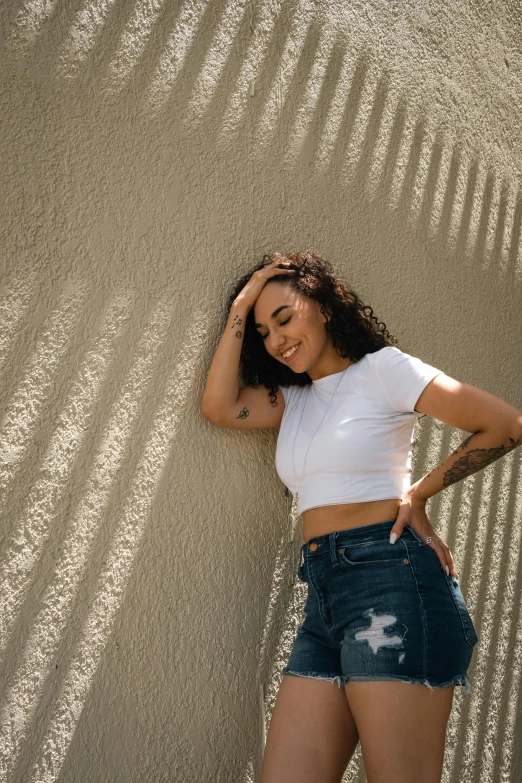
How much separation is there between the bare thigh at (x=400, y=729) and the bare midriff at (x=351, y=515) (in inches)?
16.4

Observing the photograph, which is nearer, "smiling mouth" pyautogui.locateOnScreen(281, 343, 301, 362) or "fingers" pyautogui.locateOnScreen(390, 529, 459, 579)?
"fingers" pyautogui.locateOnScreen(390, 529, 459, 579)

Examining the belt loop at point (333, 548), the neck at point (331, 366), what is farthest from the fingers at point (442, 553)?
the neck at point (331, 366)

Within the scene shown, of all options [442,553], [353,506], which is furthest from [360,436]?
[442,553]

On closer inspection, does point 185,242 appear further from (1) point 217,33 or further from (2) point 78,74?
(1) point 217,33

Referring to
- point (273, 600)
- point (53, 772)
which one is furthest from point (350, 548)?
point (53, 772)

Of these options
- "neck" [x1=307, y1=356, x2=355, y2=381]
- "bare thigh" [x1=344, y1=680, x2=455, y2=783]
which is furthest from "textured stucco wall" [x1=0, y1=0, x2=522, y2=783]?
"bare thigh" [x1=344, y1=680, x2=455, y2=783]

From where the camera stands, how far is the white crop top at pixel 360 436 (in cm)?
216

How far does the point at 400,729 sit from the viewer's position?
1.90 meters

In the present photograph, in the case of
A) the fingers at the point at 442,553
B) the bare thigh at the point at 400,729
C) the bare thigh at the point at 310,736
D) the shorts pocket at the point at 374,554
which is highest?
the fingers at the point at 442,553

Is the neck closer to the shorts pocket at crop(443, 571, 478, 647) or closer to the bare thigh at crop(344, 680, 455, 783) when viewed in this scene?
the shorts pocket at crop(443, 571, 478, 647)

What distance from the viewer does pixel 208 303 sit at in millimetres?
2361

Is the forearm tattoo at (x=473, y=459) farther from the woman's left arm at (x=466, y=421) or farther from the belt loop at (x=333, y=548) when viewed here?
the belt loop at (x=333, y=548)

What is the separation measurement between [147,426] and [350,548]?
2.15ft

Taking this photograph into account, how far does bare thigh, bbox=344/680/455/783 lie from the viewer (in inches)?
74.4
